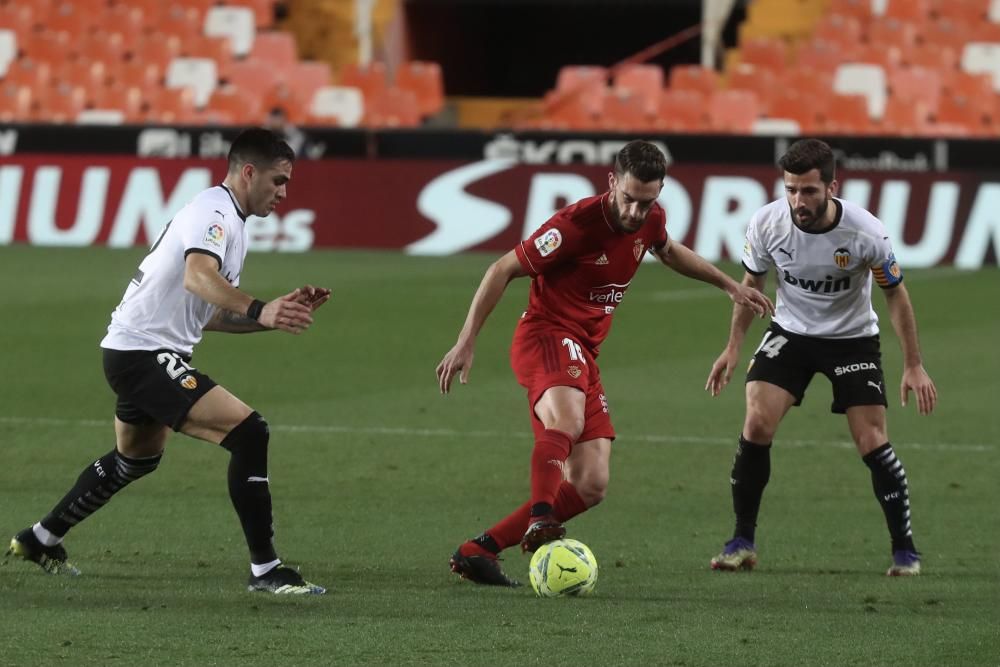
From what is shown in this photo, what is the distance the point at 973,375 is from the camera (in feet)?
42.3

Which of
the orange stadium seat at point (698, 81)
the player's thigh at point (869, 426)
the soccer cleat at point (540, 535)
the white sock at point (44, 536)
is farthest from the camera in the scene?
the orange stadium seat at point (698, 81)

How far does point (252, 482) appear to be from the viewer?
6383mm

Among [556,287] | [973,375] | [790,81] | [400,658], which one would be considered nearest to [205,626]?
[400,658]

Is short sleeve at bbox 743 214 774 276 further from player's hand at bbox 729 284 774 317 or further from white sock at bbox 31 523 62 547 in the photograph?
white sock at bbox 31 523 62 547

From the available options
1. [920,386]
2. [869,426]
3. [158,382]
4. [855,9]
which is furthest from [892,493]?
[855,9]

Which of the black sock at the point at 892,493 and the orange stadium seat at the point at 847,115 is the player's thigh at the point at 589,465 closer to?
the black sock at the point at 892,493

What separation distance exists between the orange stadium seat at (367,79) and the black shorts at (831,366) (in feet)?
59.8

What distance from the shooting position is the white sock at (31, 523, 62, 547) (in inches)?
266

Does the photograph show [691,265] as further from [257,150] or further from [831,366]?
[257,150]

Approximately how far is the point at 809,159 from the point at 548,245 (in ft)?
3.57

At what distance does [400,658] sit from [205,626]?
0.81 m

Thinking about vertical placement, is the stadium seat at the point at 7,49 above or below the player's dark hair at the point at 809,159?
below


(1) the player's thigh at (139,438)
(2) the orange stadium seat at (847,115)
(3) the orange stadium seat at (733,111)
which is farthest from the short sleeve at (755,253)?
(2) the orange stadium seat at (847,115)

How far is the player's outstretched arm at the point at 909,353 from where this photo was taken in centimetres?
708
